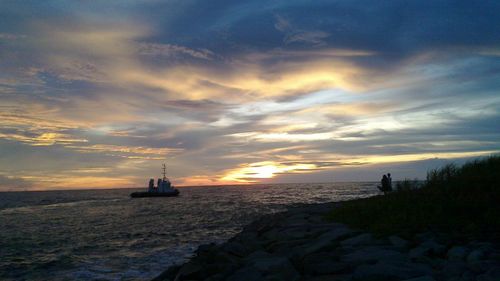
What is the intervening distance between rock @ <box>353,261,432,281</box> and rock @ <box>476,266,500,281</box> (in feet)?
2.55

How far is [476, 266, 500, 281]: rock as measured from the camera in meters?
5.45

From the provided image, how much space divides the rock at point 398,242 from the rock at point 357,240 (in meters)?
0.51

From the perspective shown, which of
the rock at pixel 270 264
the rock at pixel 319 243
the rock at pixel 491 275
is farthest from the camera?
the rock at pixel 319 243

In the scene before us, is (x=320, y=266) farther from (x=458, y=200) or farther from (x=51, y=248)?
(x=51, y=248)

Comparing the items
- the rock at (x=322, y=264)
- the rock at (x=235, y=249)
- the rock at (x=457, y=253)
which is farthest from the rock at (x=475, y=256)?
the rock at (x=235, y=249)

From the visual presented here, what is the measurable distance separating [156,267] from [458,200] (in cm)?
1030

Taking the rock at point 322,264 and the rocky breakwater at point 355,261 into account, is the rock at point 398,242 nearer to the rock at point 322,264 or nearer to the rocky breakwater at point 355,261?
the rocky breakwater at point 355,261

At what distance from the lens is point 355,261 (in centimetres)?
719

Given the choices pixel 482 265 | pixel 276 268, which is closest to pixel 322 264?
pixel 276 268

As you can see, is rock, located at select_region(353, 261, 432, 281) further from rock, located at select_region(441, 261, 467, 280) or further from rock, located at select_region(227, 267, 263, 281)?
rock, located at select_region(227, 267, 263, 281)

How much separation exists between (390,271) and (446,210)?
5218mm

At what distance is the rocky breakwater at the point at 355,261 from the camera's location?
6.14m

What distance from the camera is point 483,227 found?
881cm

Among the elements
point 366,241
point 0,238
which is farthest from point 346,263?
point 0,238
